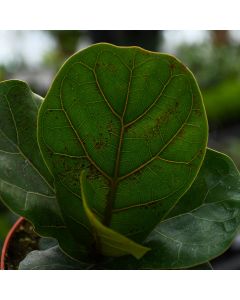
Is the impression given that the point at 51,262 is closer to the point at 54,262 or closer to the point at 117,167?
the point at 54,262

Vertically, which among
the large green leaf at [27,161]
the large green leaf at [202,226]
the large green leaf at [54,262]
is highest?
the large green leaf at [27,161]

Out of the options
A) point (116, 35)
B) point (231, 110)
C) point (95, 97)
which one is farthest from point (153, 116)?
point (231, 110)

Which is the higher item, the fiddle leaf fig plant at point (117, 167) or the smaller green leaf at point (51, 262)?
the fiddle leaf fig plant at point (117, 167)

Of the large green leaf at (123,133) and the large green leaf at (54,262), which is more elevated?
the large green leaf at (123,133)

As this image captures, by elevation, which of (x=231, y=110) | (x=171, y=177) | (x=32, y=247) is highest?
(x=171, y=177)

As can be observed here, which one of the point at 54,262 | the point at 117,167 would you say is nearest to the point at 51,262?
the point at 54,262

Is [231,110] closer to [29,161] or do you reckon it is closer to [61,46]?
[61,46]
